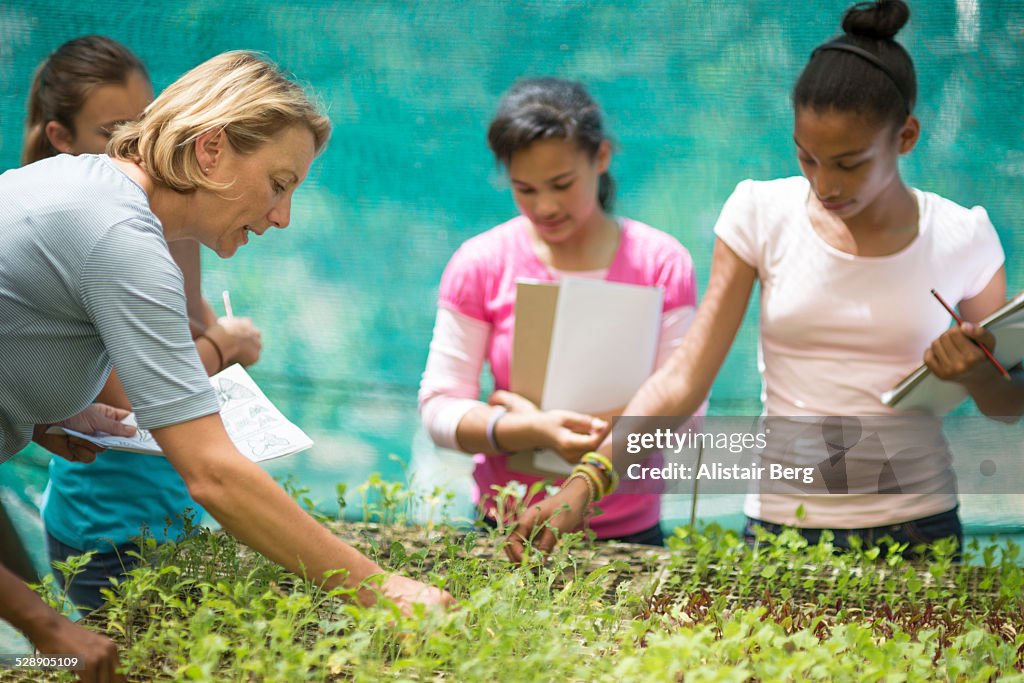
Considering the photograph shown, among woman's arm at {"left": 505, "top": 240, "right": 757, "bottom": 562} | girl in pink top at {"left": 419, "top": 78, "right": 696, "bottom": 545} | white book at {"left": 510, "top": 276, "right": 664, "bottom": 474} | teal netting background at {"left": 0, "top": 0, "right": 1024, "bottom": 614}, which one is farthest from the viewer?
teal netting background at {"left": 0, "top": 0, "right": 1024, "bottom": 614}

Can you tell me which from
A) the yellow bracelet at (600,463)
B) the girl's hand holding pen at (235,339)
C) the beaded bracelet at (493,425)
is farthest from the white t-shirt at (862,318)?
the girl's hand holding pen at (235,339)

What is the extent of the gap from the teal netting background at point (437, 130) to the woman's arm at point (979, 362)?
0.98 metres

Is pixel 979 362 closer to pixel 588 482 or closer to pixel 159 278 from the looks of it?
pixel 588 482

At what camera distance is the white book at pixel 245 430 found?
155 cm

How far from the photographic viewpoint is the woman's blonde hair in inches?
55.4

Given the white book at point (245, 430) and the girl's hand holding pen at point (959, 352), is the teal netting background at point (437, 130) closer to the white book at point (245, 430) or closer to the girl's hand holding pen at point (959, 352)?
the girl's hand holding pen at point (959, 352)

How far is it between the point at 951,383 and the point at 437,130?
1.80m

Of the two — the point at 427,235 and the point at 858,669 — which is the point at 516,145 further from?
the point at 858,669

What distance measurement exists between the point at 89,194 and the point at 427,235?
1900 mm

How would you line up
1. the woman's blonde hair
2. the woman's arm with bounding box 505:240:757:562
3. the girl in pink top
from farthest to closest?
the girl in pink top
the woman's arm with bounding box 505:240:757:562
the woman's blonde hair

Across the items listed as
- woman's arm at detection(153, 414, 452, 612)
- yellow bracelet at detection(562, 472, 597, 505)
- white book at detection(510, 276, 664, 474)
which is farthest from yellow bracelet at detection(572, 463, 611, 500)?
woman's arm at detection(153, 414, 452, 612)

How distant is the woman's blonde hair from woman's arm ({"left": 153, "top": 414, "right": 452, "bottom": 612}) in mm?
389

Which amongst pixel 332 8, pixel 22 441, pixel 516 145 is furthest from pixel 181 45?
pixel 22 441

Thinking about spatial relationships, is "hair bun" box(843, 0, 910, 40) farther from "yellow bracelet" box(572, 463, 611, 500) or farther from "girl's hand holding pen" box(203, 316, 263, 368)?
"girl's hand holding pen" box(203, 316, 263, 368)
